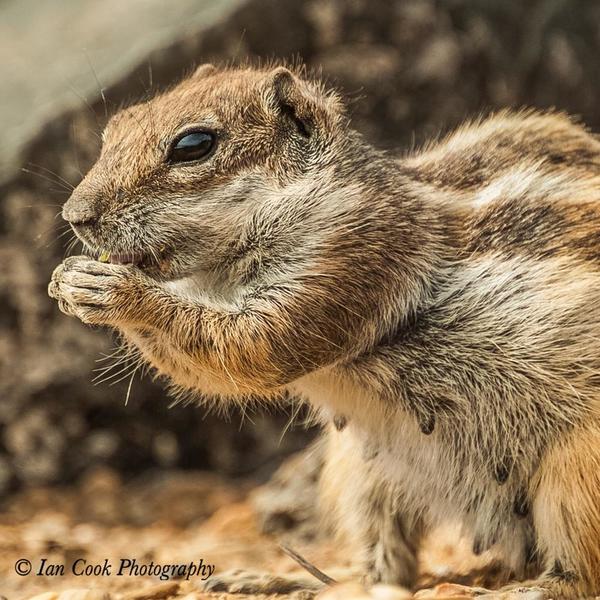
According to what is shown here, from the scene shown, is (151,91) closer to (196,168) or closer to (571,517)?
(196,168)

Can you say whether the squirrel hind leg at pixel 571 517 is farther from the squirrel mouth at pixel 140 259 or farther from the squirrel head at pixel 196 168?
the squirrel mouth at pixel 140 259

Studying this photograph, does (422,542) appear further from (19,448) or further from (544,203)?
(19,448)

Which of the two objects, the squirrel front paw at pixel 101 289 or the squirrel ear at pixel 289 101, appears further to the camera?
the squirrel ear at pixel 289 101

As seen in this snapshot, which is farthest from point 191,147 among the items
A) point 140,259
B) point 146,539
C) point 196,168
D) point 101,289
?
point 146,539

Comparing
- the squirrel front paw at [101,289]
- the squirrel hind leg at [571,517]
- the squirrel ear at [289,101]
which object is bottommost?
the squirrel hind leg at [571,517]

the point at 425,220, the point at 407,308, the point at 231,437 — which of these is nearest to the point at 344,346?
the point at 407,308

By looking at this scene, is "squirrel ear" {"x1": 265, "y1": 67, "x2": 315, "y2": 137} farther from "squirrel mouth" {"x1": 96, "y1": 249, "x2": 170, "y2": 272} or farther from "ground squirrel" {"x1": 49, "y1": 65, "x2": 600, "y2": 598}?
"squirrel mouth" {"x1": 96, "y1": 249, "x2": 170, "y2": 272}

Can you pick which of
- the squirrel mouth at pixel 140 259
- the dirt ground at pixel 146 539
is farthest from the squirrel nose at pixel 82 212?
the dirt ground at pixel 146 539
